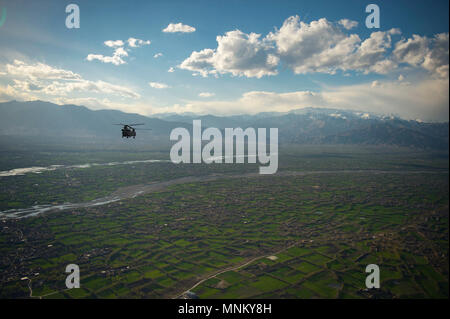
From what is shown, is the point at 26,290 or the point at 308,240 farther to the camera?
the point at 308,240

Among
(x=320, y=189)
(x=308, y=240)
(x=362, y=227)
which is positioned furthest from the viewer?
(x=320, y=189)

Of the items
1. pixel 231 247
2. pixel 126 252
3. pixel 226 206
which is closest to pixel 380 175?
pixel 226 206

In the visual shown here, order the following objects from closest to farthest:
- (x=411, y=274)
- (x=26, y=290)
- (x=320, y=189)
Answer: (x=26, y=290) < (x=411, y=274) < (x=320, y=189)

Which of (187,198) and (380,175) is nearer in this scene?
(187,198)
